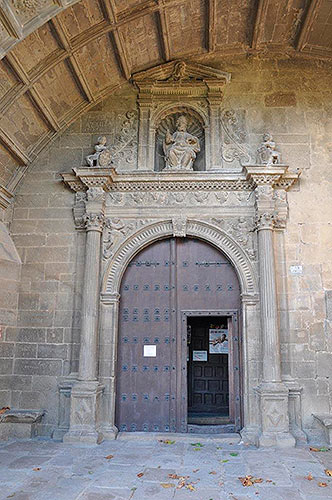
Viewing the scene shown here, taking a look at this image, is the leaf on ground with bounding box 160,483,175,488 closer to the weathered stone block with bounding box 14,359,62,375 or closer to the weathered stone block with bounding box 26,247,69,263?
the weathered stone block with bounding box 14,359,62,375

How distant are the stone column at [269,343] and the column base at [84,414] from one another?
7.64 ft

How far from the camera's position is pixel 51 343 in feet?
22.3

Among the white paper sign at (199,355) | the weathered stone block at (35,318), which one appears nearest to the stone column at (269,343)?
the white paper sign at (199,355)

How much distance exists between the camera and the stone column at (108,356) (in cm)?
642

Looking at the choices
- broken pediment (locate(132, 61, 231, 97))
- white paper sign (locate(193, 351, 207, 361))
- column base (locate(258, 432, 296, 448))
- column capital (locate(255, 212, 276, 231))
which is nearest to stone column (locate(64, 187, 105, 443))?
broken pediment (locate(132, 61, 231, 97))

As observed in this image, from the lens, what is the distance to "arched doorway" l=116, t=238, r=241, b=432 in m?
6.66

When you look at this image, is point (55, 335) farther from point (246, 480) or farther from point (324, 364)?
point (324, 364)

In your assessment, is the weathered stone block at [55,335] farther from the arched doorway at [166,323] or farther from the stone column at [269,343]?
the stone column at [269,343]

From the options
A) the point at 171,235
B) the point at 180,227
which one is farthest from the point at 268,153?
the point at 171,235

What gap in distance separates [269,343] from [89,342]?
2.66 m

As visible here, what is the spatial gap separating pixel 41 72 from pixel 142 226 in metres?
2.75

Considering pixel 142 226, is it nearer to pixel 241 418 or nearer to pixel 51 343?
pixel 51 343

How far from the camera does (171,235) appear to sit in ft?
23.2

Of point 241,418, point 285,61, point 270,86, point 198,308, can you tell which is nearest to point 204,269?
point 198,308
